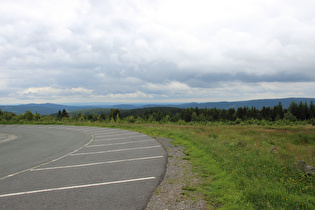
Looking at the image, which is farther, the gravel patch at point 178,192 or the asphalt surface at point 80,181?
the asphalt surface at point 80,181

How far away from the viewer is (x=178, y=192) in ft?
15.7

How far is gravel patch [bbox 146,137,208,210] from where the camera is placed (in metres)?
4.15

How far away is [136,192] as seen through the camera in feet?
16.0

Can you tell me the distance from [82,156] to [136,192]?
536 centimetres

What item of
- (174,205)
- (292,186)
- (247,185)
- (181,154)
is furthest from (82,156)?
(292,186)

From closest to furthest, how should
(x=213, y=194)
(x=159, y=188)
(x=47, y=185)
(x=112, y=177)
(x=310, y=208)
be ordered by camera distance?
(x=310, y=208) → (x=213, y=194) → (x=159, y=188) → (x=47, y=185) → (x=112, y=177)

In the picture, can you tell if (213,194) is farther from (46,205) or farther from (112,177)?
(46,205)

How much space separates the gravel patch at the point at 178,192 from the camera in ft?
13.6

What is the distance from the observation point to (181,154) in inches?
361

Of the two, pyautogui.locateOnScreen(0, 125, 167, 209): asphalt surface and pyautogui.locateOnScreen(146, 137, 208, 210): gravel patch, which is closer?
pyautogui.locateOnScreen(146, 137, 208, 210): gravel patch

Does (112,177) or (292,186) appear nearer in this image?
(292,186)

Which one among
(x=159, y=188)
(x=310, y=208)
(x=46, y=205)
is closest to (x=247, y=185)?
(x=310, y=208)

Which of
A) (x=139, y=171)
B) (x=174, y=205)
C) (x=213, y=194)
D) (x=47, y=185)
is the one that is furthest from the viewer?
(x=139, y=171)

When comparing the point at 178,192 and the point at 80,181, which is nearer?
the point at 178,192
